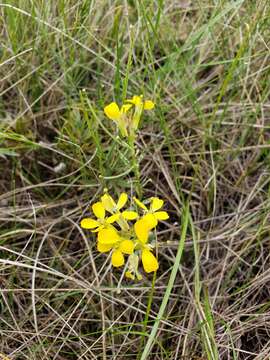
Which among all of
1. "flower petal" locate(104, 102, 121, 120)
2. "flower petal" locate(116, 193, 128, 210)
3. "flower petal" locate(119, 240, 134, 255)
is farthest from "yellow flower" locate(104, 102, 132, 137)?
"flower petal" locate(119, 240, 134, 255)

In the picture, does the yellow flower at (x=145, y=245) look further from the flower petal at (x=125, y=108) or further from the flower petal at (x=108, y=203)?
the flower petal at (x=125, y=108)

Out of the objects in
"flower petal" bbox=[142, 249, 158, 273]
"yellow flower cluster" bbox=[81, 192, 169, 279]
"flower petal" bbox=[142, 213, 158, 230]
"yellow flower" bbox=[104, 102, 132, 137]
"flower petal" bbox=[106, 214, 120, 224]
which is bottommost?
"flower petal" bbox=[142, 249, 158, 273]

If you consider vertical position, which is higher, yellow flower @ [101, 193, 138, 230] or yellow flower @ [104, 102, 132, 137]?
yellow flower @ [104, 102, 132, 137]

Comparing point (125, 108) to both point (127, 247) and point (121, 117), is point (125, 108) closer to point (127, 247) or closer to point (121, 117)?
point (121, 117)

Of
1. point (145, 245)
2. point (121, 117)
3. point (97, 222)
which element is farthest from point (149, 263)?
point (121, 117)

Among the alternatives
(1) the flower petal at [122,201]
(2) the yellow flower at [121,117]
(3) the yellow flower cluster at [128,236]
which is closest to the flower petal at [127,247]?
(3) the yellow flower cluster at [128,236]

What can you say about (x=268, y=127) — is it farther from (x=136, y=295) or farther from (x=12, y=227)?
(x=12, y=227)

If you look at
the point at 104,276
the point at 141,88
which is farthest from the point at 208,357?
the point at 141,88

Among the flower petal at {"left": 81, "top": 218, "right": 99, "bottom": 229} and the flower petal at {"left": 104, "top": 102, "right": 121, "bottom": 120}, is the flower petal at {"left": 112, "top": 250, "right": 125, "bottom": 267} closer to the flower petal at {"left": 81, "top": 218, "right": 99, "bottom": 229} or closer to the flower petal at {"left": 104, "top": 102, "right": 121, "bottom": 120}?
the flower petal at {"left": 81, "top": 218, "right": 99, "bottom": 229}
